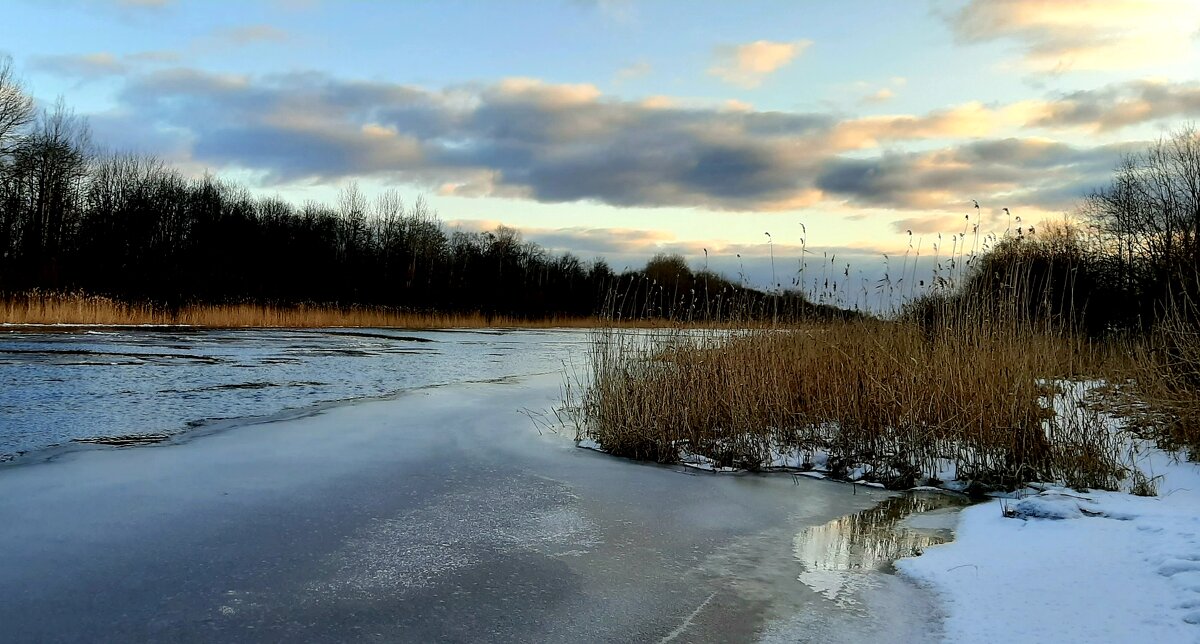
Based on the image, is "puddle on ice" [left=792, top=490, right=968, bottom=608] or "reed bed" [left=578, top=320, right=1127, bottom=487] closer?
"puddle on ice" [left=792, top=490, right=968, bottom=608]

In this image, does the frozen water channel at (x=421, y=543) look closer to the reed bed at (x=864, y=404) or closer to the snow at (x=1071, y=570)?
the snow at (x=1071, y=570)

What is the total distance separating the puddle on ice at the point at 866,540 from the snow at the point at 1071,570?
0.13 metres

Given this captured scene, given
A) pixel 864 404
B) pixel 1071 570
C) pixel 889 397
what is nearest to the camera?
pixel 1071 570

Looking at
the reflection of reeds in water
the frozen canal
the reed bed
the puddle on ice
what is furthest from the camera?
the frozen canal

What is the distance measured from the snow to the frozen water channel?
0.19m

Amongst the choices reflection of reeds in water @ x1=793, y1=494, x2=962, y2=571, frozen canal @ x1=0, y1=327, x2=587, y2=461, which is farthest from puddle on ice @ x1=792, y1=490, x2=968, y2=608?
frozen canal @ x1=0, y1=327, x2=587, y2=461

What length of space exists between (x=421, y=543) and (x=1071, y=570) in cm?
254

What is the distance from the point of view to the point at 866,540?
3.45 metres

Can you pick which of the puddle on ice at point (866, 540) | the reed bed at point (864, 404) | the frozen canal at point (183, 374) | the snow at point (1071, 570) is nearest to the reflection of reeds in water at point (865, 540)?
the puddle on ice at point (866, 540)

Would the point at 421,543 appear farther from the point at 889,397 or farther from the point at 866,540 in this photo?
the point at 889,397

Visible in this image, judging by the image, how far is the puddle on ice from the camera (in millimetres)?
2854

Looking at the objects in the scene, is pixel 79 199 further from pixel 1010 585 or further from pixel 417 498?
pixel 1010 585

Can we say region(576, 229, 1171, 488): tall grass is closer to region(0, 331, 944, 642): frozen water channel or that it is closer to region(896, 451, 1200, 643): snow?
region(0, 331, 944, 642): frozen water channel

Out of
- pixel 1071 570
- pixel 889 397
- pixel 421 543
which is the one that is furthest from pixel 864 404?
pixel 421 543
